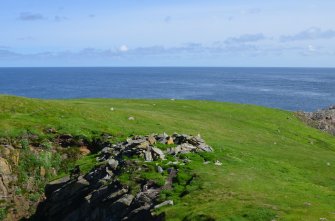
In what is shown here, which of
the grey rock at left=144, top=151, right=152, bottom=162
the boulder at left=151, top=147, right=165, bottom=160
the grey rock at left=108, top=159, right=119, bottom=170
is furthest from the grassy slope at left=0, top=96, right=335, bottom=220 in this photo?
the grey rock at left=108, top=159, right=119, bottom=170

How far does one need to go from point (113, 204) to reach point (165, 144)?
953 cm

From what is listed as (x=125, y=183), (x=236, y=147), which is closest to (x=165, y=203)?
(x=125, y=183)

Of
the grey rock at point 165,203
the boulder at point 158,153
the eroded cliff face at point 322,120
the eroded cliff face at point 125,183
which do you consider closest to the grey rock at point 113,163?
the eroded cliff face at point 125,183

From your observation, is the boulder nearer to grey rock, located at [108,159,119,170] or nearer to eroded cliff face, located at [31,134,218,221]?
eroded cliff face, located at [31,134,218,221]

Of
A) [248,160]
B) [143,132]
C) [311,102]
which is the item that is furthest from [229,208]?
[311,102]

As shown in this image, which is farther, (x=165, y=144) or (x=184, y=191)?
(x=165, y=144)

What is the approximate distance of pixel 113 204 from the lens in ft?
94.5

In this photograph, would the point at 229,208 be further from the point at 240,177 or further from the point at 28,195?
the point at 28,195

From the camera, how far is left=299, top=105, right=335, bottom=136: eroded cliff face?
8731 centimetres

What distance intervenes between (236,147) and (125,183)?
2015cm

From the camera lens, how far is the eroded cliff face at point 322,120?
8731 centimetres

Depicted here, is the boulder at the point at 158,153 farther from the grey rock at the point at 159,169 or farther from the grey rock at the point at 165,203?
the grey rock at the point at 165,203

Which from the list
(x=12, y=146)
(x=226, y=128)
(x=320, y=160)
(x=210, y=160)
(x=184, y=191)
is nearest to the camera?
(x=184, y=191)

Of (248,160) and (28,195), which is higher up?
(248,160)
